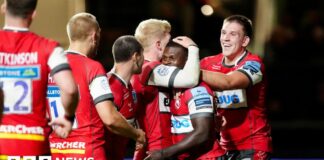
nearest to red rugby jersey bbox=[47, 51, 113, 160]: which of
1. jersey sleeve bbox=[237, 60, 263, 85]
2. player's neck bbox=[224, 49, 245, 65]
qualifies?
jersey sleeve bbox=[237, 60, 263, 85]

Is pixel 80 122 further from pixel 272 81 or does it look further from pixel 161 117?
pixel 272 81

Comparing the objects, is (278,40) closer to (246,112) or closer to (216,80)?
(246,112)

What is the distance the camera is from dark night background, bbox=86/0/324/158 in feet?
41.5

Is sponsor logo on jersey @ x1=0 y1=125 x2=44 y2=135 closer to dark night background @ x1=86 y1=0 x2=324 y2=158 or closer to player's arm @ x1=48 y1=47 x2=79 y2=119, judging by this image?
player's arm @ x1=48 y1=47 x2=79 y2=119

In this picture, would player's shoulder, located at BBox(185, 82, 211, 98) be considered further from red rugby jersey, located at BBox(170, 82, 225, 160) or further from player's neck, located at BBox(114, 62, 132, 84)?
player's neck, located at BBox(114, 62, 132, 84)

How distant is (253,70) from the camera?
25.1 feet

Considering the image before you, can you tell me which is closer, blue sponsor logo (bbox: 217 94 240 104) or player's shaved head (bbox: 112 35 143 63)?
player's shaved head (bbox: 112 35 143 63)

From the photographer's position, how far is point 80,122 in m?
6.87

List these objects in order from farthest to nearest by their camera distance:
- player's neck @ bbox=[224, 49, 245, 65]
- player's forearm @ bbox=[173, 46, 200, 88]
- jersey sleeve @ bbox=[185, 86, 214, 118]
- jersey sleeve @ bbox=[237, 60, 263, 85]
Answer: player's neck @ bbox=[224, 49, 245, 65], jersey sleeve @ bbox=[237, 60, 263, 85], player's forearm @ bbox=[173, 46, 200, 88], jersey sleeve @ bbox=[185, 86, 214, 118]

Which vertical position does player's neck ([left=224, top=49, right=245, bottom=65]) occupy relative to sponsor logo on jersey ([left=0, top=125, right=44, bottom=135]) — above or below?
above

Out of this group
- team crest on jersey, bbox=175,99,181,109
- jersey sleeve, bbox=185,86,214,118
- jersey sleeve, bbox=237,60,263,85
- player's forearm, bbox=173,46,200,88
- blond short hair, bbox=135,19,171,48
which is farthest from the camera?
jersey sleeve, bbox=237,60,263,85

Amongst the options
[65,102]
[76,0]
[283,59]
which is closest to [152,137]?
[65,102]

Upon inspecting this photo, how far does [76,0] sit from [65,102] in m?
6.14

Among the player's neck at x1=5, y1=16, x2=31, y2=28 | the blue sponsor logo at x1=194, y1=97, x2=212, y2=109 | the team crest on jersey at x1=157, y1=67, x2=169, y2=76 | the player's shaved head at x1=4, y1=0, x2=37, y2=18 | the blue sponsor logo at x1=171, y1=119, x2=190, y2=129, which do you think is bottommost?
the blue sponsor logo at x1=171, y1=119, x2=190, y2=129
